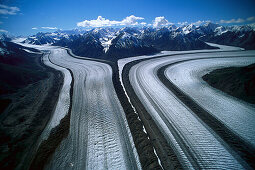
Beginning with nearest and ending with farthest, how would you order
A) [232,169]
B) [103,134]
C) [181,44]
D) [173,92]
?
[232,169] < [103,134] < [173,92] < [181,44]

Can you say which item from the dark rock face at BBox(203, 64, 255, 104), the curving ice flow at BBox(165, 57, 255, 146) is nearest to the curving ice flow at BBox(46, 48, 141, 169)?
the curving ice flow at BBox(165, 57, 255, 146)

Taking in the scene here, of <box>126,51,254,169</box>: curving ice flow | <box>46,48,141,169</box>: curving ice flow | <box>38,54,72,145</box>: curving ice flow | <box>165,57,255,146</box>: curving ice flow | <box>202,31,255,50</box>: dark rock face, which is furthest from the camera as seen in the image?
<box>202,31,255,50</box>: dark rock face

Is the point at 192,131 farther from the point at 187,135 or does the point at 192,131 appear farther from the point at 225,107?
the point at 225,107

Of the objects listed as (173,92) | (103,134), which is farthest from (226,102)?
(103,134)

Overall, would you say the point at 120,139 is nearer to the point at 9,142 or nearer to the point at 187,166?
the point at 187,166

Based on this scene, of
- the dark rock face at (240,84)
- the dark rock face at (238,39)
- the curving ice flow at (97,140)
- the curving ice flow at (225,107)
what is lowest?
the curving ice flow at (97,140)

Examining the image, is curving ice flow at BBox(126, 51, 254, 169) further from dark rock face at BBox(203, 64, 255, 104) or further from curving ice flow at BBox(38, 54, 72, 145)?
curving ice flow at BBox(38, 54, 72, 145)

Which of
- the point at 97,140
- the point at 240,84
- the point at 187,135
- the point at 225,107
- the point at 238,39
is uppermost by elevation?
the point at 238,39

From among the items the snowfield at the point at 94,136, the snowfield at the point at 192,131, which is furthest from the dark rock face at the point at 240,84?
the snowfield at the point at 94,136

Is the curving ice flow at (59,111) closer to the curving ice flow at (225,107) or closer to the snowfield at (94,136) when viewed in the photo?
the snowfield at (94,136)

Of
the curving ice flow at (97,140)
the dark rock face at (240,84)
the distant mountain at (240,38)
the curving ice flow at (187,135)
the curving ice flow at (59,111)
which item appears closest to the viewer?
the curving ice flow at (187,135)

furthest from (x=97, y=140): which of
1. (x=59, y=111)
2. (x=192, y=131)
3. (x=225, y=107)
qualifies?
(x=225, y=107)
